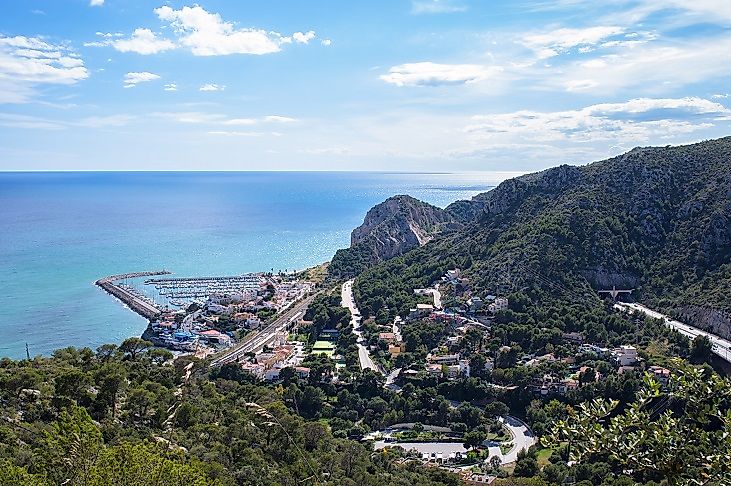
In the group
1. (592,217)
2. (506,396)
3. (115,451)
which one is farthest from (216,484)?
(592,217)

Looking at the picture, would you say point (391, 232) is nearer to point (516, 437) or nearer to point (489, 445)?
point (516, 437)

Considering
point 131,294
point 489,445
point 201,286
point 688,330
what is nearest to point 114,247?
point 201,286

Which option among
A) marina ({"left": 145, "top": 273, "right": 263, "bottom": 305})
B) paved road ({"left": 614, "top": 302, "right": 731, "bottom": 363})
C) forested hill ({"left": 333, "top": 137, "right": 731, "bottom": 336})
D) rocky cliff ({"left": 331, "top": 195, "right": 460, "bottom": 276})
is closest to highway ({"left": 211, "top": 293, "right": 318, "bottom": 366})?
marina ({"left": 145, "top": 273, "right": 263, "bottom": 305})

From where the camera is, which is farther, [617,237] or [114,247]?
[114,247]

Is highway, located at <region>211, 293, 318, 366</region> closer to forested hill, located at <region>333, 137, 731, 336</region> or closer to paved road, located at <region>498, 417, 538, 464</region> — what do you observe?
forested hill, located at <region>333, 137, 731, 336</region>

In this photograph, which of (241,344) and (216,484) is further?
(241,344)

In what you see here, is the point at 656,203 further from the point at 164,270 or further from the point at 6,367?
the point at 164,270

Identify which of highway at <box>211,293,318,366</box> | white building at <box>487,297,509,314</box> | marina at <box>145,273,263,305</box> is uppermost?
white building at <box>487,297,509,314</box>
